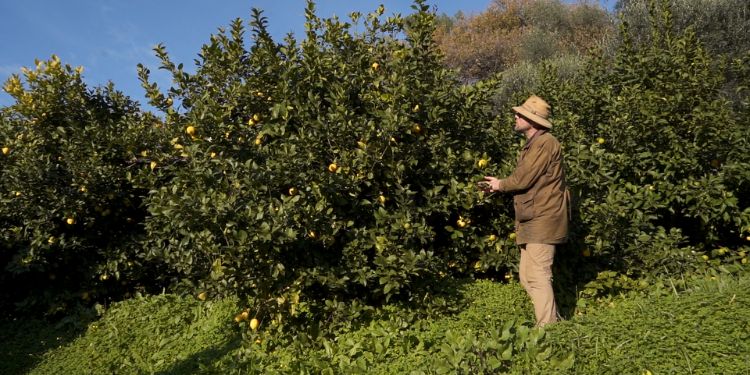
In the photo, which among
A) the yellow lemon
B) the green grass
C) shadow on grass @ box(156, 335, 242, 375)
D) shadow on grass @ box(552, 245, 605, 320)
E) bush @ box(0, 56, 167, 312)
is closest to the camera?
the green grass

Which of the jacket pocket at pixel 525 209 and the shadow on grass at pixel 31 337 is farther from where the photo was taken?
the shadow on grass at pixel 31 337

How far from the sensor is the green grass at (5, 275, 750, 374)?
10.8 ft

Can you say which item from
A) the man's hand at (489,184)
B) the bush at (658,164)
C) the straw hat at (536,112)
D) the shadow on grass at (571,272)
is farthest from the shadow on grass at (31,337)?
the bush at (658,164)

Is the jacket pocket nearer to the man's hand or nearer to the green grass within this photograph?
the man's hand

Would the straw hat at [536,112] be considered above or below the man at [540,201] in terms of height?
above

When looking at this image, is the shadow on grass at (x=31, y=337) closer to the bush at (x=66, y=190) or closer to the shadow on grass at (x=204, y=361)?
the bush at (x=66, y=190)

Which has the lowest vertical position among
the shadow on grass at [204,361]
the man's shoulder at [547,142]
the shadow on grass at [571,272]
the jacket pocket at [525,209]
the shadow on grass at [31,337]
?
the shadow on grass at [571,272]

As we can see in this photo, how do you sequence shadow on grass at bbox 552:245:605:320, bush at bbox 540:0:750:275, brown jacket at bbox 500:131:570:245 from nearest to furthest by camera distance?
brown jacket at bbox 500:131:570:245 < shadow on grass at bbox 552:245:605:320 < bush at bbox 540:0:750:275

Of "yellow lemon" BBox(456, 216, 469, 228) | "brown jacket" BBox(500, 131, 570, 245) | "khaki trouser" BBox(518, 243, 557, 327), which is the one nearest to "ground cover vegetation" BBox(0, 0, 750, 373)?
"yellow lemon" BBox(456, 216, 469, 228)

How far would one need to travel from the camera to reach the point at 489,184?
461 centimetres

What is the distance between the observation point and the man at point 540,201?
423cm

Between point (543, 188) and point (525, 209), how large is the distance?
0.66 feet

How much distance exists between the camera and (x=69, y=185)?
231 inches

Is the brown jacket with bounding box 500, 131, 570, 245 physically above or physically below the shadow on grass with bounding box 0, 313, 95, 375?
above
